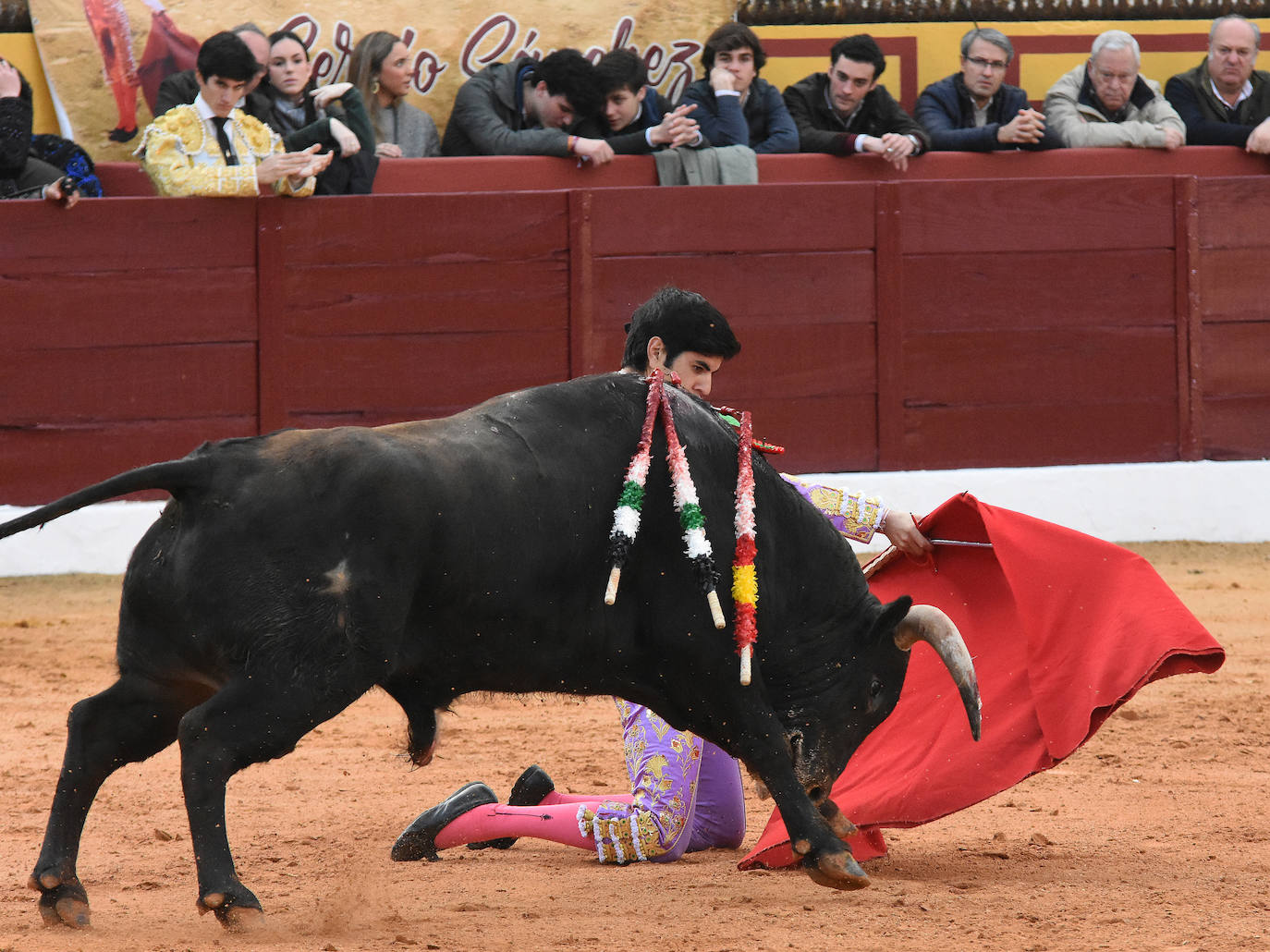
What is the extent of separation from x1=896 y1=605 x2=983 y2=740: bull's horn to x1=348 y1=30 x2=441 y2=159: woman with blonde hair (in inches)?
161

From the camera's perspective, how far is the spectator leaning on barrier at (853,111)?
6.82m

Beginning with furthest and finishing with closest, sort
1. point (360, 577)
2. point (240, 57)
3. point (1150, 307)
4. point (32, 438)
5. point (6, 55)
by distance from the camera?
point (1150, 307)
point (6, 55)
point (32, 438)
point (240, 57)
point (360, 577)

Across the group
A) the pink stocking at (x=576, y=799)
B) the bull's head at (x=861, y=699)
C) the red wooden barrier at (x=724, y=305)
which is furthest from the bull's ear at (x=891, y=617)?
the red wooden barrier at (x=724, y=305)

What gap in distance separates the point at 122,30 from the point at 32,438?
5.68 feet

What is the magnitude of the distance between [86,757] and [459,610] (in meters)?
0.67

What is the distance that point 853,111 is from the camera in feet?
22.9

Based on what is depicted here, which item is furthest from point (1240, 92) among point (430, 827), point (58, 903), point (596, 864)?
point (58, 903)

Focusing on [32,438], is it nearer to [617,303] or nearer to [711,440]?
[617,303]

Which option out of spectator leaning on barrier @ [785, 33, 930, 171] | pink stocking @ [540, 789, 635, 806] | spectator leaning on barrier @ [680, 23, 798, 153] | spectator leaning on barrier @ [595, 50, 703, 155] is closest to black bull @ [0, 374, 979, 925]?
pink stocking @ [540, 789, 635, 806]

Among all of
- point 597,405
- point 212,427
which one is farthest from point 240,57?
point 597,405

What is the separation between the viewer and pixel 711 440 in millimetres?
2941

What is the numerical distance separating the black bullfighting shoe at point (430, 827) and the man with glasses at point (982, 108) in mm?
4612

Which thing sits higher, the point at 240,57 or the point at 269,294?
the point at 240,57

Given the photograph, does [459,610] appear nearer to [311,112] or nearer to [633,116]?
[311,112]
